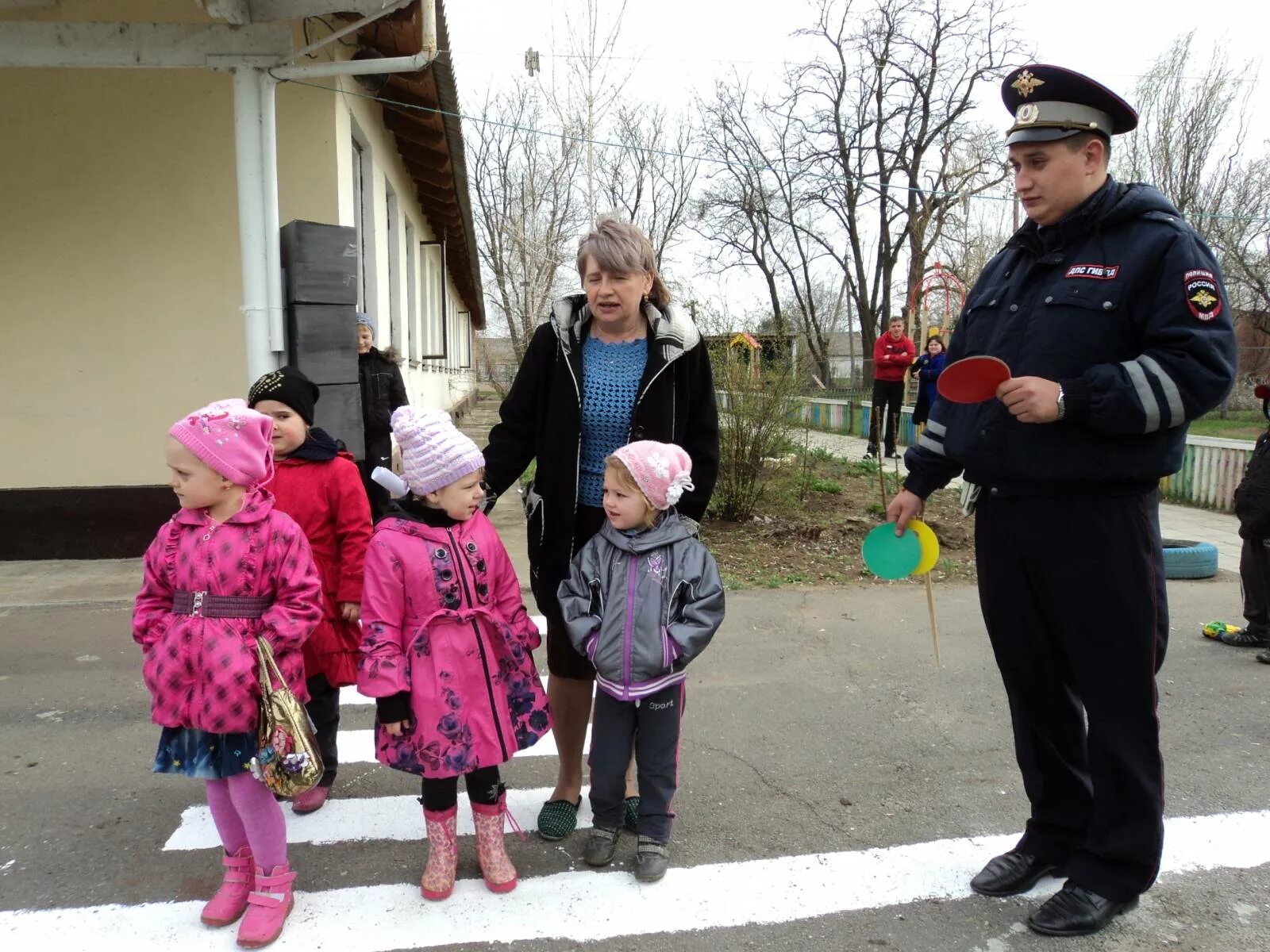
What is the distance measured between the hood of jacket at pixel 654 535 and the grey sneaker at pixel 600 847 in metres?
0.93

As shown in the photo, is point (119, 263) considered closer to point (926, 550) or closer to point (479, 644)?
point (479, 644)

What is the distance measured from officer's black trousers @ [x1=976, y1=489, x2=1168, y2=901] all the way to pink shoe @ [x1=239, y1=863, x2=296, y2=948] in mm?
2177

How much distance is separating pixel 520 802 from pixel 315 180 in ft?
17.0

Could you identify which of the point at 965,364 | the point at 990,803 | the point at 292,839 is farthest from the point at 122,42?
the point at 990,803

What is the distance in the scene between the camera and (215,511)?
Result: 2408 mm

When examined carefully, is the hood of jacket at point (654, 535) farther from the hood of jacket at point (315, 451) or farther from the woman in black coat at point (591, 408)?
the hood of jacket at point (315, 451)

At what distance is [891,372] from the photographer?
497 inches

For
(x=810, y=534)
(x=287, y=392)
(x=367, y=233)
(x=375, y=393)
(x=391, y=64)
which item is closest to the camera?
(x=287, y=392)

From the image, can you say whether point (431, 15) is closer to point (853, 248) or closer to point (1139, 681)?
point (1139, 681)

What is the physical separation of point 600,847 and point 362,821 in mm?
890

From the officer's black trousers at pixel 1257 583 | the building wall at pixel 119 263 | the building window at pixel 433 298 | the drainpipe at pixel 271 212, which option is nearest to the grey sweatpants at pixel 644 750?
the officer's black trousers at pixel 1257 583

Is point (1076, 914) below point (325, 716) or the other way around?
below

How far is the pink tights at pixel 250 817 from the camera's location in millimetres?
2406

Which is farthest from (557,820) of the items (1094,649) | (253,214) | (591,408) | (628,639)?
(253,214)
